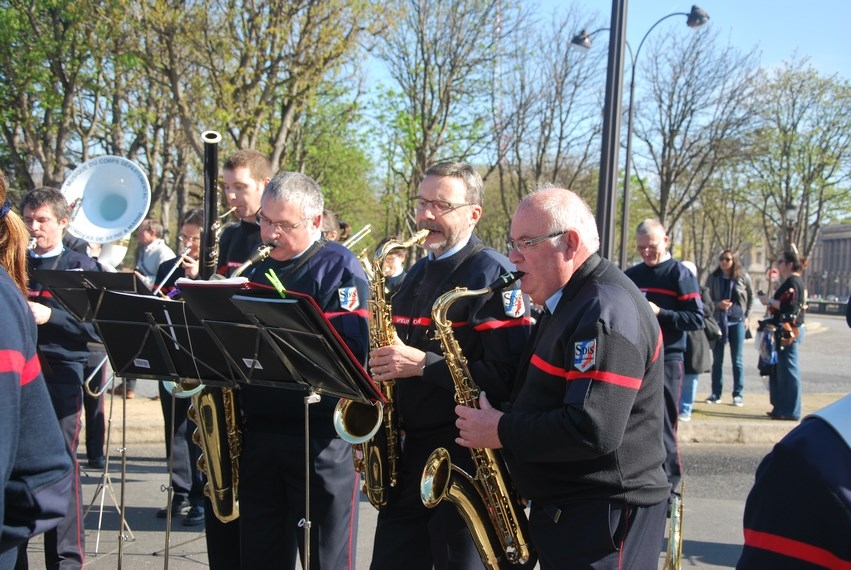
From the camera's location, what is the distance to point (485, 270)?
3529mm

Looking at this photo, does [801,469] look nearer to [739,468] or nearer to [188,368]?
[188,368]

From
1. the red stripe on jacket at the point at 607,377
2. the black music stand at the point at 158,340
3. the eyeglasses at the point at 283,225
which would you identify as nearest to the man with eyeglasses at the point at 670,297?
the eyeglasses at the point at 283,225

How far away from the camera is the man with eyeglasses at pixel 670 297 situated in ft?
20.7

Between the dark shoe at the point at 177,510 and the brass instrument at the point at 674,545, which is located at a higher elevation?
the brass instrument at the point at 674,545

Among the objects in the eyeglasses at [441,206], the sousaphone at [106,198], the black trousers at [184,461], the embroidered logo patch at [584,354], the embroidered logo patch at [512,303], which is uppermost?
the sousaphone at [106,198]

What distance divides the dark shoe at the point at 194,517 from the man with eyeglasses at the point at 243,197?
224 cm

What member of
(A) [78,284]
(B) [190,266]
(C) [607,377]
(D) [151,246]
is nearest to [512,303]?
(C) [607,377]

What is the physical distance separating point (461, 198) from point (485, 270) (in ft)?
1.24

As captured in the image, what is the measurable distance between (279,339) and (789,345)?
8164 mm

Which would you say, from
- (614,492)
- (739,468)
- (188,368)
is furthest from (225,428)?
(739,468)

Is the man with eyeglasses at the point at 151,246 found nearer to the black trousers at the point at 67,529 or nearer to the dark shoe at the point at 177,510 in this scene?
the dark shoe at the point at 177,510

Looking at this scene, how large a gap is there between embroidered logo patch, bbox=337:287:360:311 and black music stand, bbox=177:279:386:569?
576 mm

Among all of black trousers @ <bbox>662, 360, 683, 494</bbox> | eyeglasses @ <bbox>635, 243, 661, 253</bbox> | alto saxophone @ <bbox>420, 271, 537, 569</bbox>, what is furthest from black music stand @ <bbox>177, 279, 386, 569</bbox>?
eyeglasses @ <bbox>635, 243, 661, 253</bbox>

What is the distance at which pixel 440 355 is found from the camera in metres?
3.46
